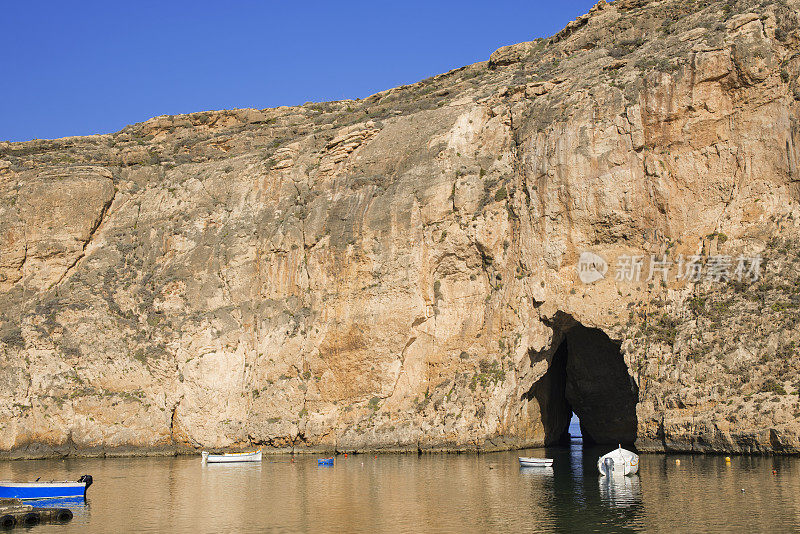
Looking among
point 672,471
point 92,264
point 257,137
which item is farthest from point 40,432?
point 672,471

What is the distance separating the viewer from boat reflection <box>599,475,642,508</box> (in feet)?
103

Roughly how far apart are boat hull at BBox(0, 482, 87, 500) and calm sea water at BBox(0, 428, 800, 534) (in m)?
0.99

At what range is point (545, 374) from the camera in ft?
182

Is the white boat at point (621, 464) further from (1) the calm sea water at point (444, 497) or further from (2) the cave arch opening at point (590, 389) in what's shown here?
(2) the cave arch opening at point (590, 389)

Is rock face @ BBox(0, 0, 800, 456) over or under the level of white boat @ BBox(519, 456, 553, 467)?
over

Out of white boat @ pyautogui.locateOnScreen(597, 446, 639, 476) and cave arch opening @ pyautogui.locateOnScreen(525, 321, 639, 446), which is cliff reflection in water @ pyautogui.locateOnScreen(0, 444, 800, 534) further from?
cave arch opening @ pyautogui.locateOnScreen(525, 321, 639, 446)

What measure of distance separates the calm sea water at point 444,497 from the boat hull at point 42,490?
38.9 inches

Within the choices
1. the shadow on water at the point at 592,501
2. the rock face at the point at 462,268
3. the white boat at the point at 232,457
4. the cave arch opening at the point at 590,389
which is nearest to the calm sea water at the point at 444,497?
the shadow on water at the point at 592,501

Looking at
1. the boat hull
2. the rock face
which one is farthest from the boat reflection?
the boat hull

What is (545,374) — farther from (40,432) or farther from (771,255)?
(40,432)

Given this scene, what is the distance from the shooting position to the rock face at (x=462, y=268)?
47781 mm

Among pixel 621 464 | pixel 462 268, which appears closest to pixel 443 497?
pixel 621 464

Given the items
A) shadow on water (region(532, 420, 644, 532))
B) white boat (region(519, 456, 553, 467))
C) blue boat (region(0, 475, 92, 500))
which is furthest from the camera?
white boat (region(519, 456, 553, 467))

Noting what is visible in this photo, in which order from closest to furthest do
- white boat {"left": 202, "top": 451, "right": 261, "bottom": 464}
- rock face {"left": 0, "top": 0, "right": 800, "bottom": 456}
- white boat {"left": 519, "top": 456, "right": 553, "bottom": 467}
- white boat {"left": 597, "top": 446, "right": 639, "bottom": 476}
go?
white boat {"left": 597, "top": 446, "right": 639, "bottom": 476}
white boat {"left": 519, "top": 456, "right": 553, "bottom": 467}
rock face {"left": 0, "top": 0, "right": 800, "bottom": 456}
white boat {"left": 202, "top": 451, "right": 261, "bottom": 464}
